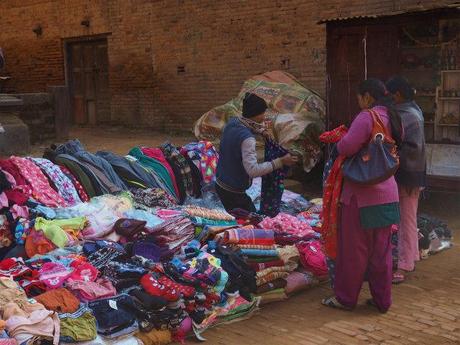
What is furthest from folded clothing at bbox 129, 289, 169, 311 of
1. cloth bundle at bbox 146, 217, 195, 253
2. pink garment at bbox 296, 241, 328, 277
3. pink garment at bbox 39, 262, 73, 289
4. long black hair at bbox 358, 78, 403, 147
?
long black hair at bbox 358, 78, 403, 147

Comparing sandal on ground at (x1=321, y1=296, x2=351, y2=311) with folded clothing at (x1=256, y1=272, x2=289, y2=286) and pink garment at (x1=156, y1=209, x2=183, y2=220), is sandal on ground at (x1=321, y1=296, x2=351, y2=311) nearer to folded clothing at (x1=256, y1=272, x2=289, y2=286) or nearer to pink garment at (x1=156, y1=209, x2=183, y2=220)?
folded clothing at (x1=256, y1=272, x2=289, y2=286)

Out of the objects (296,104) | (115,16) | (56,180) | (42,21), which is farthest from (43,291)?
(42,21)

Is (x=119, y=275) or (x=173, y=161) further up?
(x=173, y=161)

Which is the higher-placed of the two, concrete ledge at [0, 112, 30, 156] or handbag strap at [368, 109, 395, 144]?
handbag strap at [368, 109, 395, 144]

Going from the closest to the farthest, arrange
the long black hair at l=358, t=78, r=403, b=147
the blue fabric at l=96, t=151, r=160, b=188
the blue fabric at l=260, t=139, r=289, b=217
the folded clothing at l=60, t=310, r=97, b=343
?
the folded clothing at l=60, t=310, r=97, b=343, the long black hair at l=358, t=78, r=403, b=147, the blue fabric at l=260, t=139, r=289, b=217, the blue fabric at l=96, t=151, r=160, b=188

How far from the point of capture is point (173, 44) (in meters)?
14.4

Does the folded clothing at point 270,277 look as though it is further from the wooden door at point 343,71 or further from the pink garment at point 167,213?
the wooden door at point 343,71

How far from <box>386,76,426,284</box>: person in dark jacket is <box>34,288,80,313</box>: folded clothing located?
2.75 metres

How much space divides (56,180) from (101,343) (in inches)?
91.6

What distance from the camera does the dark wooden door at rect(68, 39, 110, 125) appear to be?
1656 centimetres

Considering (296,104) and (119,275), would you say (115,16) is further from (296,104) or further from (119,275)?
(119,275)

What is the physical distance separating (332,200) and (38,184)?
2.62 metres

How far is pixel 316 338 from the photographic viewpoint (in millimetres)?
4023

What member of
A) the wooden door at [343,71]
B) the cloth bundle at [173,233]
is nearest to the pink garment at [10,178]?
the cloth bundle at [173,233]
